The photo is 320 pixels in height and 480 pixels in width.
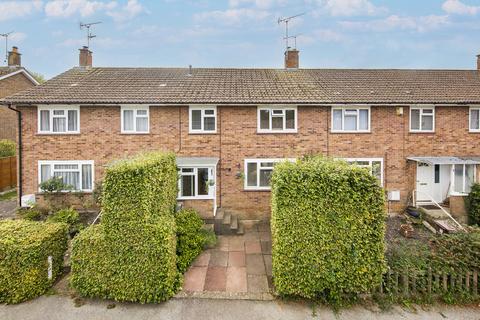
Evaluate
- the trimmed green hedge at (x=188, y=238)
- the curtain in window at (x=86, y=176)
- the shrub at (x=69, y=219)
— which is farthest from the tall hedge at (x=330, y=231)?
the curtain in window at (x=86, y=176)

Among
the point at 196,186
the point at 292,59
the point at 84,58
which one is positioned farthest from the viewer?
the point at 292,59

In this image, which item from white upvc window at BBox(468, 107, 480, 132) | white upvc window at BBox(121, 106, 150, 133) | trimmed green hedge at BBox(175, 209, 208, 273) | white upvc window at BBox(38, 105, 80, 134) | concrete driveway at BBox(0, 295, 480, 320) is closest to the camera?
concrete driveway at BBox(0, 295, 480, 320)

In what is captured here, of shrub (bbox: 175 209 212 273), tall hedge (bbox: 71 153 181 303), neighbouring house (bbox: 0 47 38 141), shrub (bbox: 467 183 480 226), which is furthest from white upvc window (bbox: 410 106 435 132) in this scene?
neighbouring house (bbox: 0 47 38 141)

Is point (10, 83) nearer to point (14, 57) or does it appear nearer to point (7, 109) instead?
point (7, 109)

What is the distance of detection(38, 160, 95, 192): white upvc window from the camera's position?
10594 millimetres

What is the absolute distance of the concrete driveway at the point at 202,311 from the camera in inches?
193

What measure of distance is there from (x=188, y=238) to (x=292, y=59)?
1181cm

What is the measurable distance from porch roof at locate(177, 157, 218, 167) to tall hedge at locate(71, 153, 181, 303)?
4103mm

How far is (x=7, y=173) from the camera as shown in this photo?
14773 mm

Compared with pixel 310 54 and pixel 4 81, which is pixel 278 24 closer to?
pixel 310 54

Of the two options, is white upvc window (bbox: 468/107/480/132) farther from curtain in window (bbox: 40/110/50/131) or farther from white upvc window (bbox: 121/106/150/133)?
curtain in window (bbox: 40/110/50/131)

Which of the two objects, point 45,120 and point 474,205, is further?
point 45,120

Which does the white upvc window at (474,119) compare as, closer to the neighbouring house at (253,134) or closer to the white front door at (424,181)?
the neighbouring house at (253,134)

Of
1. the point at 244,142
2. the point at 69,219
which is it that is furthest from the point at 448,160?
the point at 69,219
